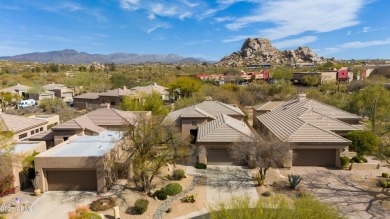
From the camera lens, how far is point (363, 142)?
26.2 m

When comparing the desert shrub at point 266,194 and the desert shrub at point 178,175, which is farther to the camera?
the desert shrub at point 178,175

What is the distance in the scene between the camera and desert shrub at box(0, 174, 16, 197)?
20.2 m

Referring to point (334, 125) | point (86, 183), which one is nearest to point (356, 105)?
point (334, 125)

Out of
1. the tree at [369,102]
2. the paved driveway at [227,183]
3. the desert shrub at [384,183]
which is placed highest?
the tree at [369,102]

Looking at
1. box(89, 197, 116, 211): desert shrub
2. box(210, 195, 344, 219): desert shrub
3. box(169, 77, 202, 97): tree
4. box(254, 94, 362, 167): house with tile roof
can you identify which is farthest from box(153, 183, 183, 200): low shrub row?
box(169, 77, 202, 97): tree

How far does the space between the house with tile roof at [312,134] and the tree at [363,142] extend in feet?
3.27

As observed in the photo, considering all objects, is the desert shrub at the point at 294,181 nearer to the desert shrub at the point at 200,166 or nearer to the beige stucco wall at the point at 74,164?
the desert shrub at the point at 200,166

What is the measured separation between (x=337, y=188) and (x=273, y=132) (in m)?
8.97

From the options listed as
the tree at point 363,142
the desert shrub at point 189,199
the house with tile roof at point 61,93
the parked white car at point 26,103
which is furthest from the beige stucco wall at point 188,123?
the house with tile roof at point 61,93

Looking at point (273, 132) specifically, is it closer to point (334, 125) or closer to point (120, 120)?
point (334, 125)

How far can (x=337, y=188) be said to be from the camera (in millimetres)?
21453

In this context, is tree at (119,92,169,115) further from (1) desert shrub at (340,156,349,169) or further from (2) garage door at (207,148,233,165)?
(1) desert shrub at (340,156,349,169)

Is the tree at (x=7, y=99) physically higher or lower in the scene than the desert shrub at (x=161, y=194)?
higher

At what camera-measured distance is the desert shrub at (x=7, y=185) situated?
20.2 m
